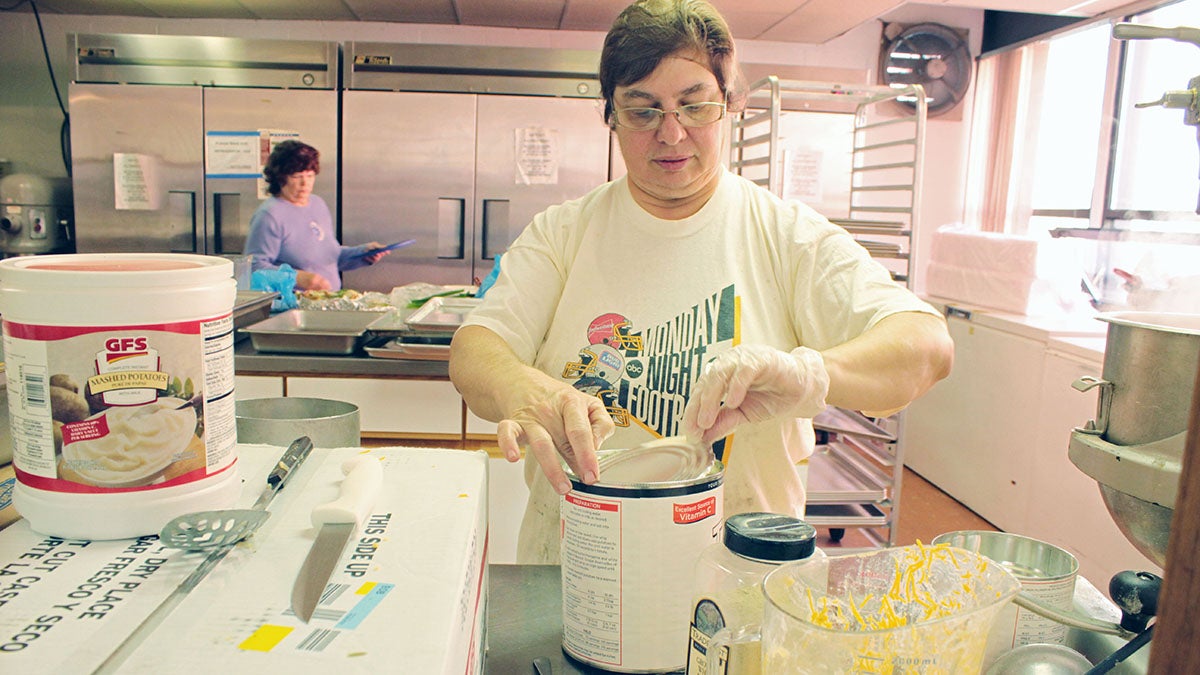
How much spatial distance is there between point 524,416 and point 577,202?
0.58 m

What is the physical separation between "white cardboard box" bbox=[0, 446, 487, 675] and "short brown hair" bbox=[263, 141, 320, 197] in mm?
3265

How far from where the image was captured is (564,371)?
1291 mm

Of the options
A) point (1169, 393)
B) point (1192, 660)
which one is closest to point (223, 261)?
point (1192, 660)

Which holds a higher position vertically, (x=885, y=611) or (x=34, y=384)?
(x=34, y=384)

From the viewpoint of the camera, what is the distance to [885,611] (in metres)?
0.52

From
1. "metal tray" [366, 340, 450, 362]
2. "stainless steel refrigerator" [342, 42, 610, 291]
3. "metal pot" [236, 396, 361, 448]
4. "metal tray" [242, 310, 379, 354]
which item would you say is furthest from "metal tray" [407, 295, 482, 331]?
"stainless steel refrigerator" [342, 42, 610, 291]

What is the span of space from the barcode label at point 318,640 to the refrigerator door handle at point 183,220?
13.6ft

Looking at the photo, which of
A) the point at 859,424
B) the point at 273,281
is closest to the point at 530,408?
the point at 273,281

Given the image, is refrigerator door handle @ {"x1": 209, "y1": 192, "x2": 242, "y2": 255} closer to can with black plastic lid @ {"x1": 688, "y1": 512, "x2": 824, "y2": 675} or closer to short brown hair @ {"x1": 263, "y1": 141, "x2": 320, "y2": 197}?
short brown hair @ {"x1": 263, "y1": 141, "x2": 320, "y2": 197}

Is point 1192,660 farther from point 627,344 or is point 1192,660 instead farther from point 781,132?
point 781,132

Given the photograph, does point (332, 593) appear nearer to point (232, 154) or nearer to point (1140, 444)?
point (1140, 444)

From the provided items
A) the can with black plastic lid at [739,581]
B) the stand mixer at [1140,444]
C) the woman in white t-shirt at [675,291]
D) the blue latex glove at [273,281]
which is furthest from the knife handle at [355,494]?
the blue latex glove at [273,281]

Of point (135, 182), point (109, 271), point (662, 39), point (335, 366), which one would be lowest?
point (335, 366)

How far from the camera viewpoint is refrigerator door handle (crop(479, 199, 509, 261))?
13.7 feet
